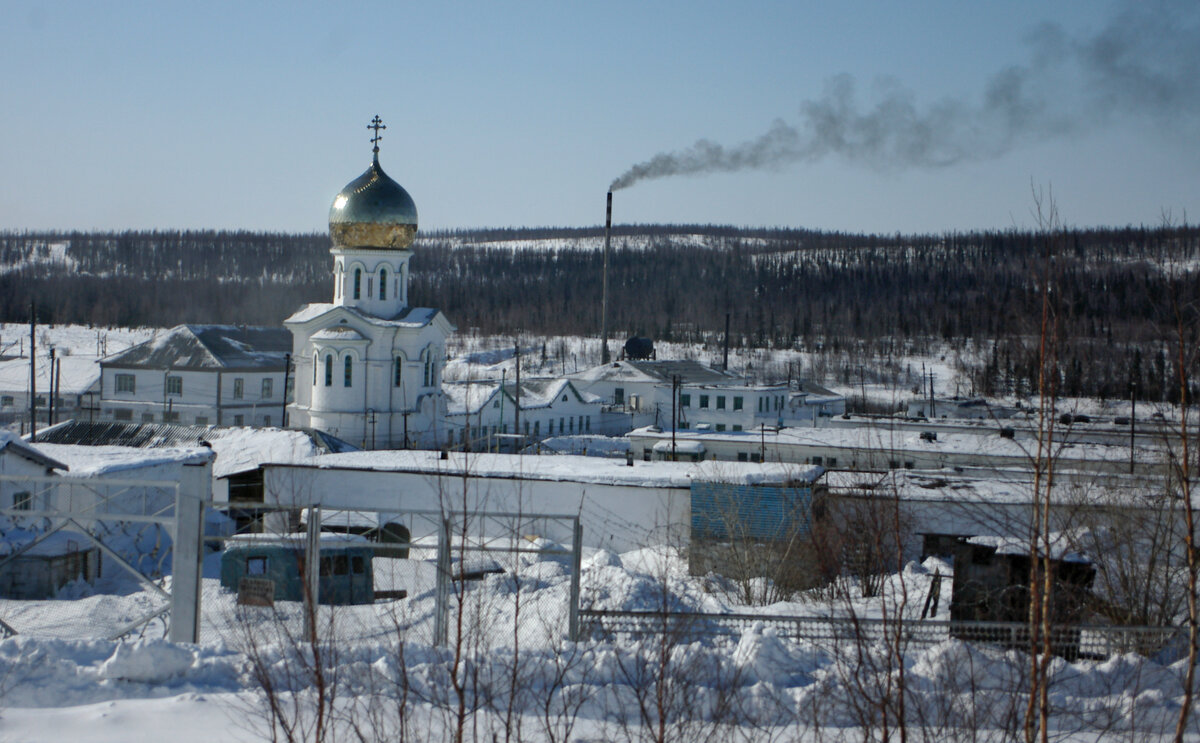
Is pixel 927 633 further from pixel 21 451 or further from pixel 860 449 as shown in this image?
pixel 860 449

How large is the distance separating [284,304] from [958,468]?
263ft

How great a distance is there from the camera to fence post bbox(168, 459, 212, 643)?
369 inches

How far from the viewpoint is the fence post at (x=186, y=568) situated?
9.37 m

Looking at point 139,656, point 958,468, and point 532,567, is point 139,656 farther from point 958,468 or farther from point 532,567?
point 958,468

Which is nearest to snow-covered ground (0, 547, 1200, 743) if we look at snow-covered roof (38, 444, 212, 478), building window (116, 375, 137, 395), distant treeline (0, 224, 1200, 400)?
snow-covered roof (38, 444, 212, 478)

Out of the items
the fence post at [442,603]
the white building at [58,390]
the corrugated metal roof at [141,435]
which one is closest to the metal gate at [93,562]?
the fence post at [442,603]

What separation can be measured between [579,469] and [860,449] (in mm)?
8004

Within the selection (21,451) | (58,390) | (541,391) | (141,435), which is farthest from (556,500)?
(58,390)

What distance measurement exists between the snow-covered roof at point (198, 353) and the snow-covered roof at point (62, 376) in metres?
2.34

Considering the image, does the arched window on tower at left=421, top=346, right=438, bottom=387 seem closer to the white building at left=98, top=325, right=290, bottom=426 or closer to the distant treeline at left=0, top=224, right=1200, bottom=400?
the white building at left=98, top=325, right=290, bottom=426

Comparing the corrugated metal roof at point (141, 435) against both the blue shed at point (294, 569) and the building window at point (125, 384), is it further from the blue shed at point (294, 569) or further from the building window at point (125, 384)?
the building window at point (125, 384)

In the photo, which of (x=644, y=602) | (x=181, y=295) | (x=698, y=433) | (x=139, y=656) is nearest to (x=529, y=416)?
(x=698, y=433)

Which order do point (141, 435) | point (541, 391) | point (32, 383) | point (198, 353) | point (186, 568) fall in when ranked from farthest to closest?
point (198, 353)
point (541, 391)
point (32, 383)
point (141, 435)
point (186, 568)

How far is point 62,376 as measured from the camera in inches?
1699
